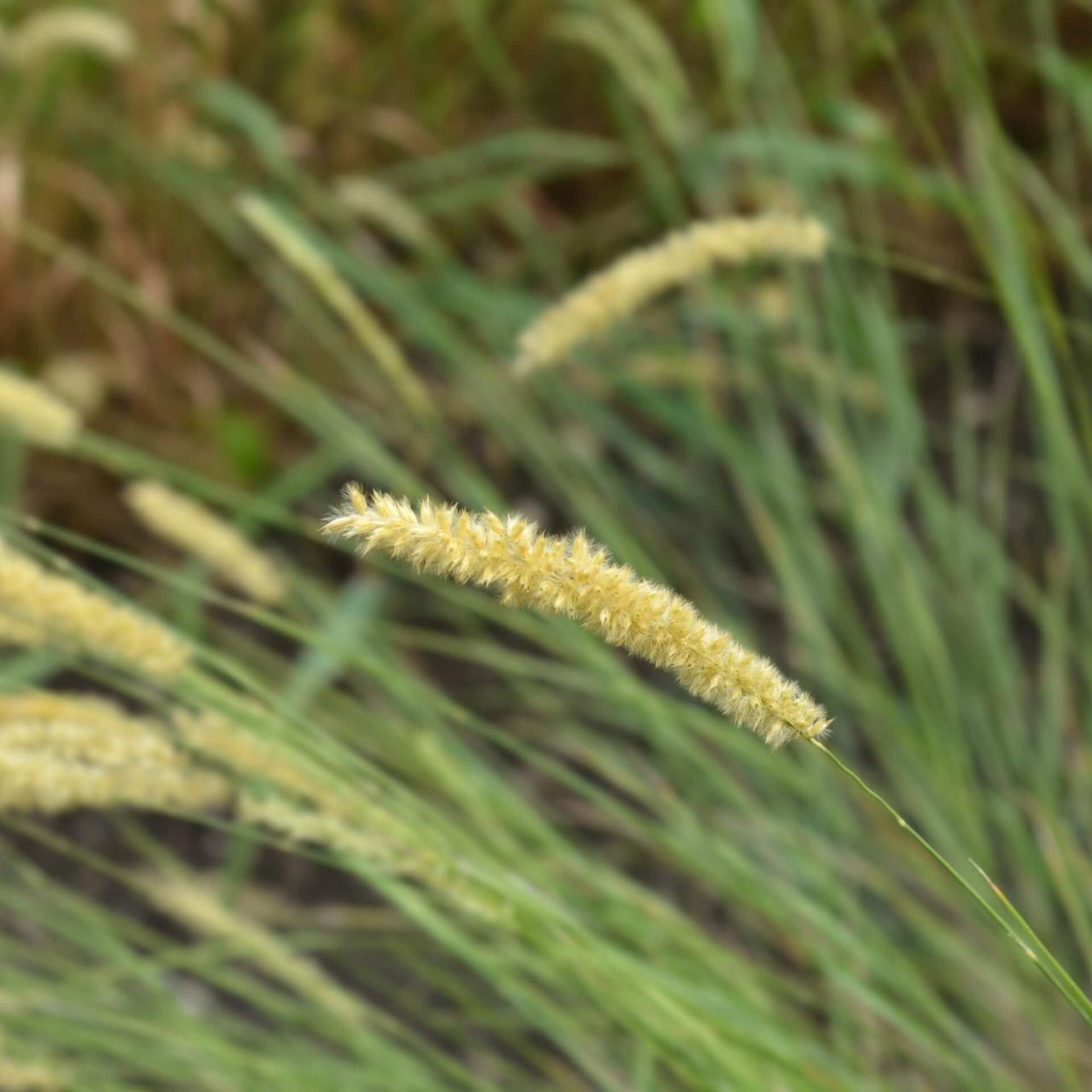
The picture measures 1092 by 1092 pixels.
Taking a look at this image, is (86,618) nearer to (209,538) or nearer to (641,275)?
(209,538)

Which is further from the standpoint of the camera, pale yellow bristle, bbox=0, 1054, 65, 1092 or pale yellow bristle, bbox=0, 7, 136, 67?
pale yellow bristle, bbox=0, 7, 136, 67

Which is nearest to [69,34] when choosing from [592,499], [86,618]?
[592,499]

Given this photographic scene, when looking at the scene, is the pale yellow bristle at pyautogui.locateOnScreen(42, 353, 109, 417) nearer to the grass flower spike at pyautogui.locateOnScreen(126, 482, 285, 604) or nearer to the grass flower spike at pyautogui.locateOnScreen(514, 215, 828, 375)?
the grass flower spike at pyautogui.locateOnScreen(126, 482, 285, 604)

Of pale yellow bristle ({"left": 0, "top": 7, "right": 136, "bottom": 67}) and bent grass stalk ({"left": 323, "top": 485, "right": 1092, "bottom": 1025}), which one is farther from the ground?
pale yellow bristle ({"left": 0, "top": 7, "right": 136, "bottom": 67})

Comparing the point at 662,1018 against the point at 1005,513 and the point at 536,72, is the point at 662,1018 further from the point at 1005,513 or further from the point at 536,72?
the point at 536,72

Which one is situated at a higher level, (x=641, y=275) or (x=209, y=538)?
(x=641, y=275)

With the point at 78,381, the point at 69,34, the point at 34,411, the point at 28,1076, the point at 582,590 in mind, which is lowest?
the point at 28,1076

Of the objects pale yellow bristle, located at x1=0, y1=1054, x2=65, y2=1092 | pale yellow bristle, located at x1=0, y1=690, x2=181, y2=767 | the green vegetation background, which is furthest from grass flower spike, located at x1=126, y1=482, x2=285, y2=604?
pale yellow bristle, located at x1=0, y1=1054, x2=65, y2=1092

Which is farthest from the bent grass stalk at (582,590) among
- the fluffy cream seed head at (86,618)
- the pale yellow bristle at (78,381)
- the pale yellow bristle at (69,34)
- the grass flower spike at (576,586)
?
the pale yellow bristle at (78,381)
